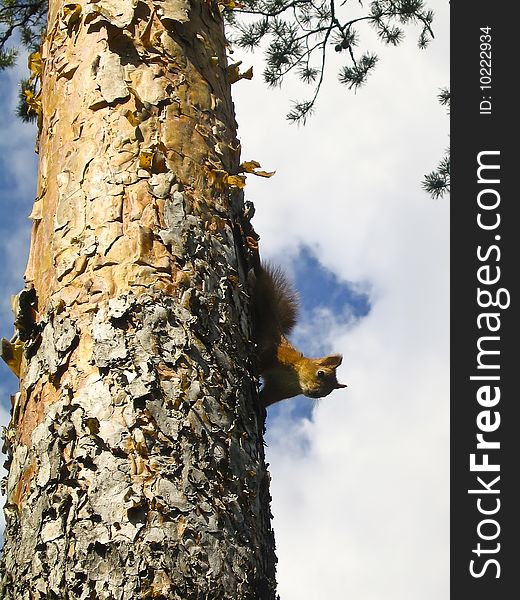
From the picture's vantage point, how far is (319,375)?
1.94 meters

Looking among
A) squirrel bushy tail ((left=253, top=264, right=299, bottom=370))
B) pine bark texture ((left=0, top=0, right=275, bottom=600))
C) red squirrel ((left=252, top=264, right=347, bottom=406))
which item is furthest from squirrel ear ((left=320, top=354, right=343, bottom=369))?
pine bark texture ((left=0, top=0, right=275, bottom=600))

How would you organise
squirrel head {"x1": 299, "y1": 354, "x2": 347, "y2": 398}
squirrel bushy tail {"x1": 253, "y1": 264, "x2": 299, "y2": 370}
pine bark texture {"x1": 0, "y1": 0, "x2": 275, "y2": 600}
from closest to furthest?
pine bark texture {"x1": 0, "y1": 0, "x2": 275, "y2": 600}, squirrel bushy tail {"x1": 253, "y1": 264, "x2": 299, "y2": 370}, squirrel head {"x1": 299, "y1": 354, "x2": 347, "y2": 398}

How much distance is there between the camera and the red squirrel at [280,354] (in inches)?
60.4

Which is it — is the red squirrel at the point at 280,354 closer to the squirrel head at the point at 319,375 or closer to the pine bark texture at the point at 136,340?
the squirrel head at the point at 319,375

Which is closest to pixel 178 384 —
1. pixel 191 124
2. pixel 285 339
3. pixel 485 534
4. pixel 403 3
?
pixel 191 124

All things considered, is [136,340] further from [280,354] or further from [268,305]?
[280,354]

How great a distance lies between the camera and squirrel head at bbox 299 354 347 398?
189 cm

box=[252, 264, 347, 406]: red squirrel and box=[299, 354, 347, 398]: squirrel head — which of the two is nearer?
box=[252, 264, 347, 406]: red squirrel

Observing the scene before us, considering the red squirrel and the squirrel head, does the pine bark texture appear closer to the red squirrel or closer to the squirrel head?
the red squirrel

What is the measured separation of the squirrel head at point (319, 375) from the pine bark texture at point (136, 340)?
1.93 feet

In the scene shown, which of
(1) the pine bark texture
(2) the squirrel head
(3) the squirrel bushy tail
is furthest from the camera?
(2) the squirrel head

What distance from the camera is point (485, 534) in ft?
7.87

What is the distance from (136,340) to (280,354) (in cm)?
74

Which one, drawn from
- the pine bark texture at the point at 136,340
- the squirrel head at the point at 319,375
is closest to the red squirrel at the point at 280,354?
the squirrel head at the point at 319,375
